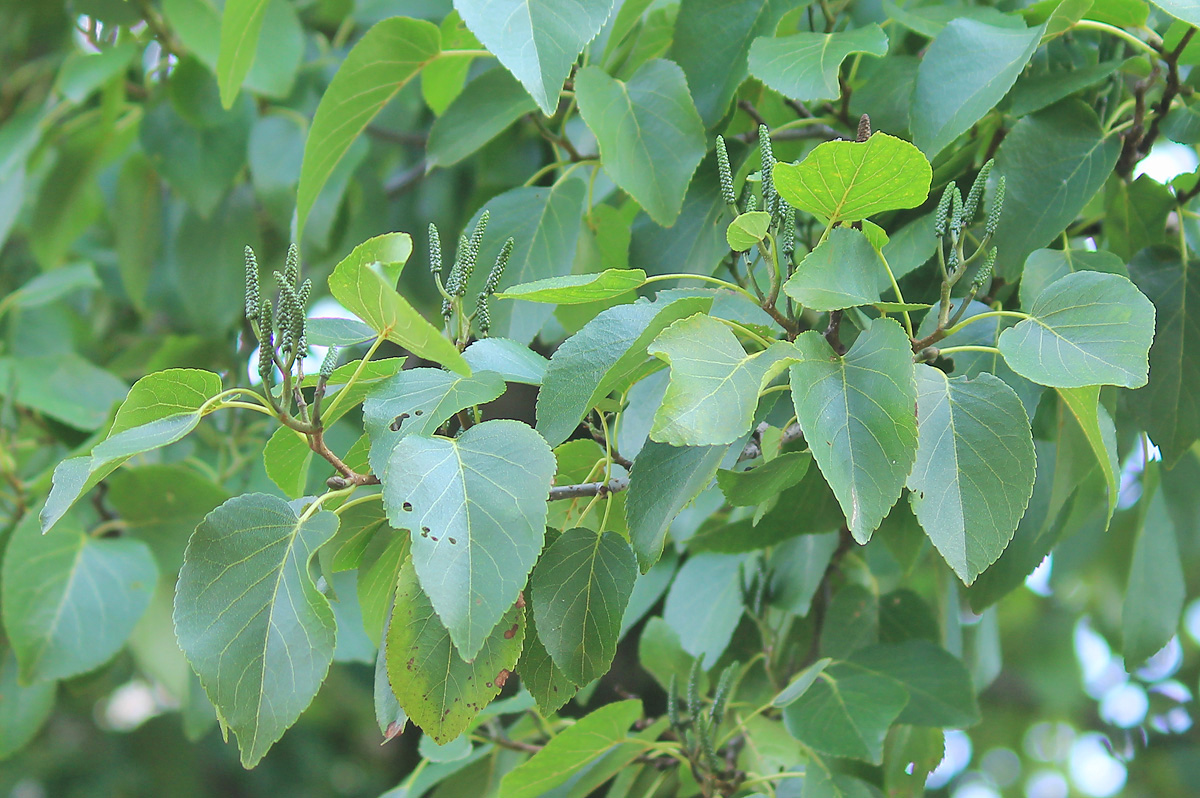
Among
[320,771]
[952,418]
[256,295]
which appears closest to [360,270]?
[256,295]

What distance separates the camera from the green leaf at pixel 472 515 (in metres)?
0.47

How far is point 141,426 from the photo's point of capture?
0.54 metres

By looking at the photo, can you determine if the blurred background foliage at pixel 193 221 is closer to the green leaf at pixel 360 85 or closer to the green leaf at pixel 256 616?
the green leaf at pixel 360 85

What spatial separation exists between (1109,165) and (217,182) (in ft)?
3.60

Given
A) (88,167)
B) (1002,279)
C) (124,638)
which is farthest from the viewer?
(88,167)

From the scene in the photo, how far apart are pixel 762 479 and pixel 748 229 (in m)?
0.14

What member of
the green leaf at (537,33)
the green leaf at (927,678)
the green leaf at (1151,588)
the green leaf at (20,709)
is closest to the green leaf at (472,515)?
the green leaf at (537,33)

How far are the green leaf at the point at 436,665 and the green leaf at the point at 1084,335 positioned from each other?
31cm

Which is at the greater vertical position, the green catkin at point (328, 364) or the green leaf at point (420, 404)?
the green catkin at point (328, 364)

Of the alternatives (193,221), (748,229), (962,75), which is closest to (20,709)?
(193,221)

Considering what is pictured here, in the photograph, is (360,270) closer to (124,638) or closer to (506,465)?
(506,465)

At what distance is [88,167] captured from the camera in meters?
1.48

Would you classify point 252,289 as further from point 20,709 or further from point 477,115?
point 20,709

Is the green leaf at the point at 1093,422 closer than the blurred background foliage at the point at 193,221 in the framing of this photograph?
Yes
